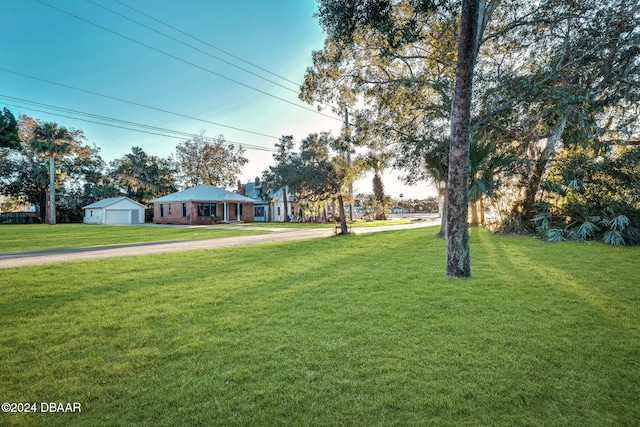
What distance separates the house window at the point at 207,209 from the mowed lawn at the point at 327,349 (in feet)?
87.7

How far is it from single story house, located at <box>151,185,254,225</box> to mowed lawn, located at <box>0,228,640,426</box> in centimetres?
2624

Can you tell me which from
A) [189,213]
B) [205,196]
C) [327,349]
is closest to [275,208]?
[205,196]

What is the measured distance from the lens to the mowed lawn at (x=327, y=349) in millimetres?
2109

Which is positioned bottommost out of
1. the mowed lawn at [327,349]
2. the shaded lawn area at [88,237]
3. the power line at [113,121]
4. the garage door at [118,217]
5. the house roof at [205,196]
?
the mowed lawn at [327,349]

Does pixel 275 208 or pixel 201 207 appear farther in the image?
pixel 275 208

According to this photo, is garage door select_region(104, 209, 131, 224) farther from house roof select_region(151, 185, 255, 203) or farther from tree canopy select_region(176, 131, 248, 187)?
tree canopy select_region(176, 131, 248, 187)

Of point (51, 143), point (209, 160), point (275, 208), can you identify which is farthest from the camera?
point (209, 160)

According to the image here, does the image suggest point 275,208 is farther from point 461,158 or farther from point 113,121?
point 461,158

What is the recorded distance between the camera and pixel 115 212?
3662 centimetres

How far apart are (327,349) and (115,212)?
42.2 metres

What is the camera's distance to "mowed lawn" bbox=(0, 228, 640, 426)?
2109mm

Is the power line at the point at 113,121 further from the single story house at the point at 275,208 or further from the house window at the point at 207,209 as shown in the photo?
the single story house at the point at 275,208

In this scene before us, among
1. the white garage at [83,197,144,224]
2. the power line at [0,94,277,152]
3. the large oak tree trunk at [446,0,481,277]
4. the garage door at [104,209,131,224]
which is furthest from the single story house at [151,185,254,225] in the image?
the large oak tree trunk at [446,0,481,277]

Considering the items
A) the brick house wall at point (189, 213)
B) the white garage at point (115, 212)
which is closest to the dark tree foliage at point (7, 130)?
the brick house wall at point (189, 213)
